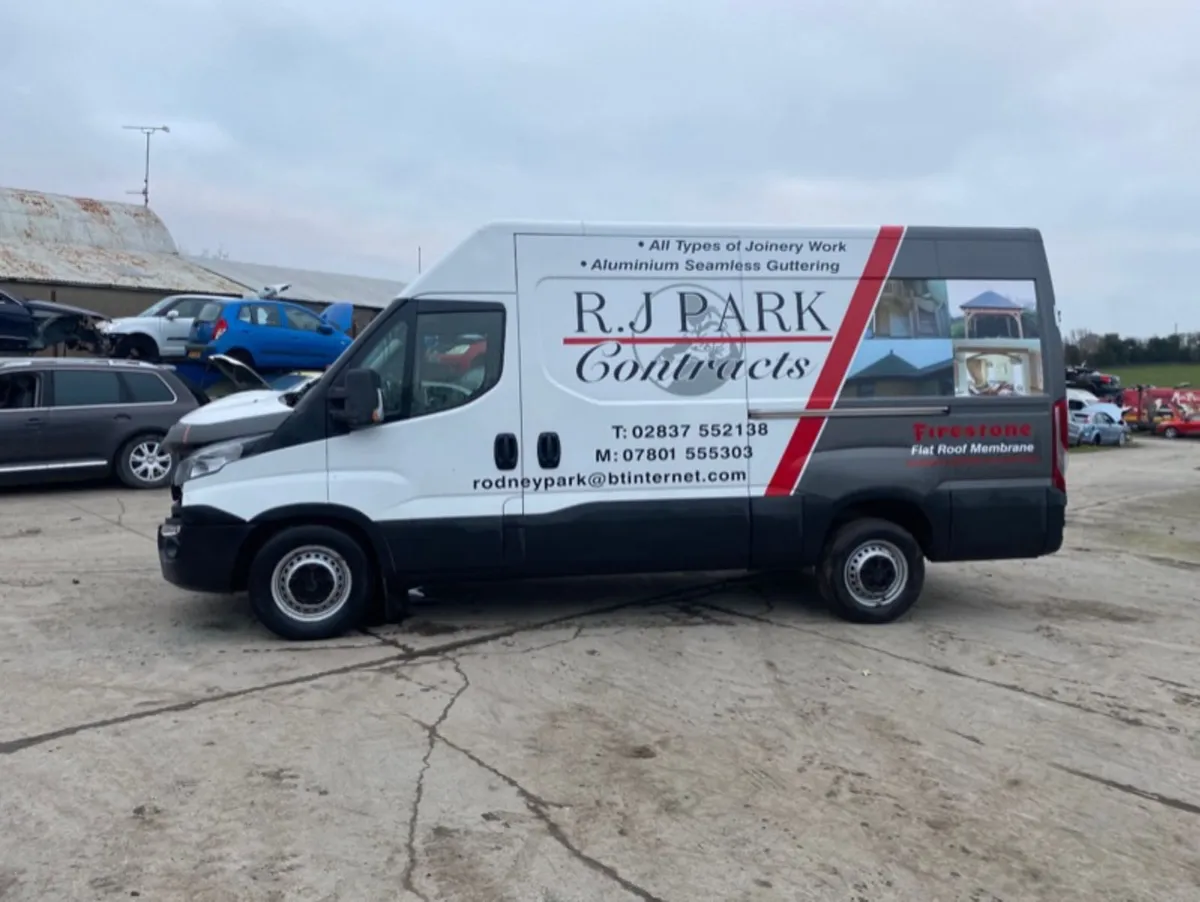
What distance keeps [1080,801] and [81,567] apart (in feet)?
25.7

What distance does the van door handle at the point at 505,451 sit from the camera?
6.60 meters

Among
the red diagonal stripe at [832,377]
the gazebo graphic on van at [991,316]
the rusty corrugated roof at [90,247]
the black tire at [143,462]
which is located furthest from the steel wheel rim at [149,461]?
the rusty corrugated roof at [90,247]

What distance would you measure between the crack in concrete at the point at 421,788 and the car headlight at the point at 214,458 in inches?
72.6

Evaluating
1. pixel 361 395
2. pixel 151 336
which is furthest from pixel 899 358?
pixel 151 336

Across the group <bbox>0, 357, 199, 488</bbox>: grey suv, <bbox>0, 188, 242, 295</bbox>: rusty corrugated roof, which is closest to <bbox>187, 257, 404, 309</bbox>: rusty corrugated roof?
<bbox>0, 188, 242, 295</bbox>: rusty corrugated roof

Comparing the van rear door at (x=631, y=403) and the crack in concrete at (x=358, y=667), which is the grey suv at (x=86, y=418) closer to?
the crack in concrete at (x=358, y=667)

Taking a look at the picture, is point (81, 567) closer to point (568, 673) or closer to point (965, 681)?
point (568, 673)

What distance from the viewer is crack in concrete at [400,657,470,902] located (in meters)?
3.67

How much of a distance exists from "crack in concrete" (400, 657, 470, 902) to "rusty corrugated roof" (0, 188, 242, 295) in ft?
76.6

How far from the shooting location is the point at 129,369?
1358 cm

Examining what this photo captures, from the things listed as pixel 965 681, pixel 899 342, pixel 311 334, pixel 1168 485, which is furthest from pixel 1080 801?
pixel 1168 485

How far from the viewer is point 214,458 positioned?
6.52 metres

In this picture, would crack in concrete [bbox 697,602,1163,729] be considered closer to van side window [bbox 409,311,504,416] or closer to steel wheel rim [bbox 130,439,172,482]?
van side window [bbox 409,311,504,416]

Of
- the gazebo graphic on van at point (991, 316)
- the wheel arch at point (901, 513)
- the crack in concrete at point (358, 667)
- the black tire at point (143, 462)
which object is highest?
the gazebo graphic on van at point (991, 316)
